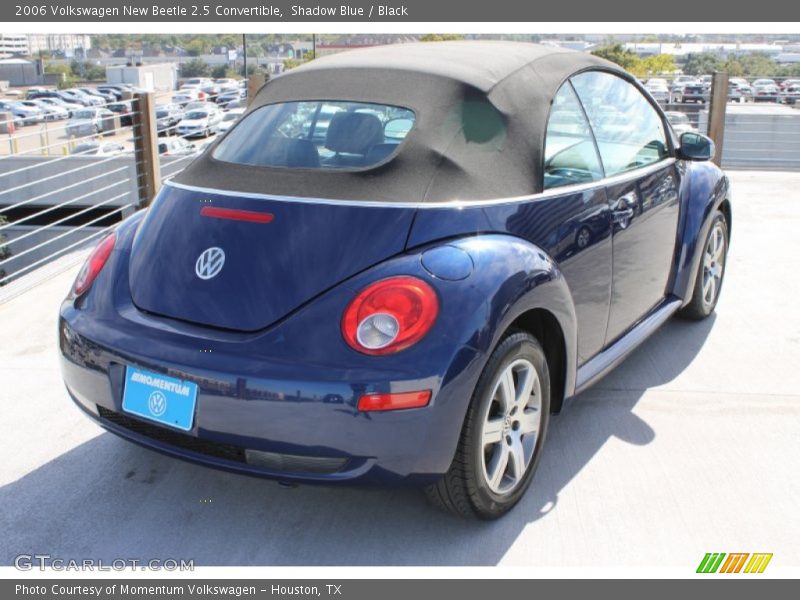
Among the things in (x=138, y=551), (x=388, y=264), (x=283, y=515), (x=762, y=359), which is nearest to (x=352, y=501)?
(x=283, y=515)

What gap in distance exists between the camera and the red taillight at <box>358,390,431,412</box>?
2410mm

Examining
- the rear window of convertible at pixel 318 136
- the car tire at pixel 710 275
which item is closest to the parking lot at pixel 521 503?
the car tire at pixel 710 275

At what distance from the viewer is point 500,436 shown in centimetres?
283

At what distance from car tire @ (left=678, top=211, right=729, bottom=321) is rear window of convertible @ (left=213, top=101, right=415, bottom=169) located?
2334 mm

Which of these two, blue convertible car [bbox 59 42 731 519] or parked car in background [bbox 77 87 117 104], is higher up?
blue convertible car [bbox 59 42 731 519]

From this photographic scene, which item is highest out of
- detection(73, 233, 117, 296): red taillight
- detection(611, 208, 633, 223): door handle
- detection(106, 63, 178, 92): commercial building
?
detection(611, 208, 633, 223): door handle

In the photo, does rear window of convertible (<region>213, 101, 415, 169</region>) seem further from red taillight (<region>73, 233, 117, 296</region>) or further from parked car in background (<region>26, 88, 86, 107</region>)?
parked car in background (<region>26, 88, 86, 107</region>)

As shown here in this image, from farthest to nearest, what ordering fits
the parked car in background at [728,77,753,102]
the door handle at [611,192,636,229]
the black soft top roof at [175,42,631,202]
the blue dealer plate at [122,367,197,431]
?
the parked car in background at [728,77,753,102]
the door handle at [611,192,636,229]
the black soft top roof at [175,42,631,202]
the blue dealer plate at [122,367,197,431]

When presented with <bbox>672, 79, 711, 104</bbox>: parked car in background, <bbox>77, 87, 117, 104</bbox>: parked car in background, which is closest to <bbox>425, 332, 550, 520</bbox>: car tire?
<bbox>672, 79, 711, 104</bbox>: parked car in background

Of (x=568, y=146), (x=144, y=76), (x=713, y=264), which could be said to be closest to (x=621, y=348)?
(x=568, y=146)

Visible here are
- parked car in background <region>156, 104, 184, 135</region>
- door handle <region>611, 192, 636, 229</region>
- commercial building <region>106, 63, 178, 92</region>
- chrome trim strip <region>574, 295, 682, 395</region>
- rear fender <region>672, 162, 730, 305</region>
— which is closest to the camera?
chrome trim strip <region>574, 295, 682, 395</region>

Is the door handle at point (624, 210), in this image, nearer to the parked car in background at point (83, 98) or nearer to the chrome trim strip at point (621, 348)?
the chrome trim strip at point (621, 348)

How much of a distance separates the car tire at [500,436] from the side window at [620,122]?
1098mm

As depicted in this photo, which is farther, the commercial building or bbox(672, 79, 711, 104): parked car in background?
the commercial building
